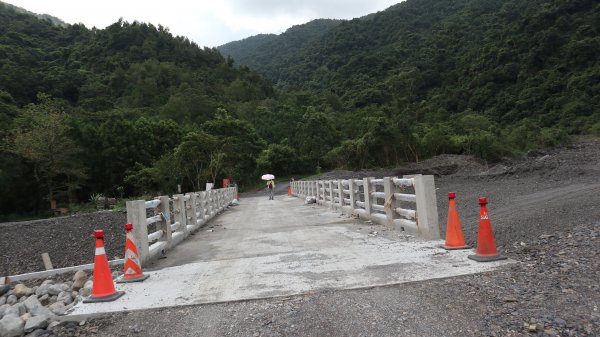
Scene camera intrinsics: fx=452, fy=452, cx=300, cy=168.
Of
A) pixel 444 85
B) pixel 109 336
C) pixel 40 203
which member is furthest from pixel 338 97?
Answer: pixel 109 336

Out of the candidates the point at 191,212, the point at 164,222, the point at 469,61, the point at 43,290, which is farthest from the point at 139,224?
the point at 469,61

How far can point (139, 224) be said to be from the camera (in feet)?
22.4

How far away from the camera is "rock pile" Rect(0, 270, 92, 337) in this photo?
14.4 feet

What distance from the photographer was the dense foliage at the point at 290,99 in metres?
47.5

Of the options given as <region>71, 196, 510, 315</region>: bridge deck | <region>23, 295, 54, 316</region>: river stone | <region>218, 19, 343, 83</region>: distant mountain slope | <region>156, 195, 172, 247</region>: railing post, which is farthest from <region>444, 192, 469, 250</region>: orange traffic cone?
<region>218, 19, 343, 83</region>: distant mountain slope

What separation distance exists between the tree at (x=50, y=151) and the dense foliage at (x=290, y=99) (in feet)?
0.53

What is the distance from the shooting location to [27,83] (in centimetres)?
7462

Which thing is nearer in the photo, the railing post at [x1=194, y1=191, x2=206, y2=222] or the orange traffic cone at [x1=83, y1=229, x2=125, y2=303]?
the orange traffic cone at [x1=83, y1=229, x2=125, y2=303]

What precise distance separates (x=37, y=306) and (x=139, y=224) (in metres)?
1.72

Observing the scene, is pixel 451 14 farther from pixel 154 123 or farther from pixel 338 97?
pixel 154 123

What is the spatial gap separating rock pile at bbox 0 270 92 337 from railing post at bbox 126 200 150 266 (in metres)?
0.84

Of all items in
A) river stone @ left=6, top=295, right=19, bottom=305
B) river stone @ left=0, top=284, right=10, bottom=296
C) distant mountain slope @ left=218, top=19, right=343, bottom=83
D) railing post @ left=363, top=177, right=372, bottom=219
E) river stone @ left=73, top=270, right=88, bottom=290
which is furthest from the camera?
distant mountain slope @ left=218, top=19, right=343, bottom=83

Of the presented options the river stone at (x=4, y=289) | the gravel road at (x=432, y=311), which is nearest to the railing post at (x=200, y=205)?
the river stone at (x=4, y=289)

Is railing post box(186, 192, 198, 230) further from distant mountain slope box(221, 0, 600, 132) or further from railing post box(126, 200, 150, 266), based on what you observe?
distant mountain slope box(221, 0, 600, 132)
